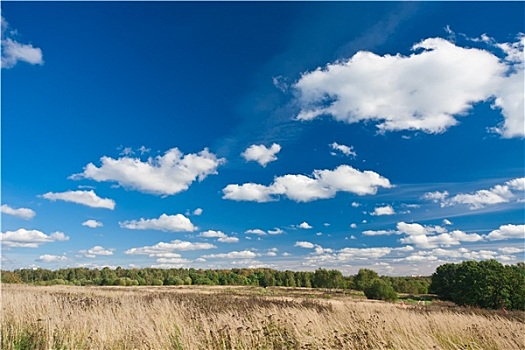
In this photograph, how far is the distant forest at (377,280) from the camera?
146 feet

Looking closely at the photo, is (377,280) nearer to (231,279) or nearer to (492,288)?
(492,288)

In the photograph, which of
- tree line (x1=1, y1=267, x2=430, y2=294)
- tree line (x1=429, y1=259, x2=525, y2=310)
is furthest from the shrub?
tree line (x1=1, y1=267, x2=430, y2=294)

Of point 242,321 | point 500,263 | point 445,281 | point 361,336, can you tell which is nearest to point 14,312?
point 242,321

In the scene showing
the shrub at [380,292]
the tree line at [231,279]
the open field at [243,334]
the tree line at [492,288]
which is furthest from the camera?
the tree line at [231,279]

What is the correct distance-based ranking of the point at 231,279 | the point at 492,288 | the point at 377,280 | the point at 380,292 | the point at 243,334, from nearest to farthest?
the point at 243,334
the point at 492,288
the point at 380,292
the point at 377,280
the point at 231,279

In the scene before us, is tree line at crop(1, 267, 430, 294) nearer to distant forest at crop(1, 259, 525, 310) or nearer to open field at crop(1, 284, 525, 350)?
distant forest at crop(1, 259, 525, 310)

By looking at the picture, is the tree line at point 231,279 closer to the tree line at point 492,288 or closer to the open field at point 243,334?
the tree line at point 492,288

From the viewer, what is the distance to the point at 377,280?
6388 centimetres

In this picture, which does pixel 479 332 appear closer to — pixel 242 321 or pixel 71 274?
pixel 242 321

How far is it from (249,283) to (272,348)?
123447 mm

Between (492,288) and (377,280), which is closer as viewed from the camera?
(492,288)

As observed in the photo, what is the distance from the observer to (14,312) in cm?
1011

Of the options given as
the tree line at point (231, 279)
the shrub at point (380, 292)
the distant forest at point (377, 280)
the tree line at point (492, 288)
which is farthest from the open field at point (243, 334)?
the tree line at point (231, 279)

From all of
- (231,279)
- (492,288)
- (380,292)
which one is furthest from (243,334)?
(231,279)
